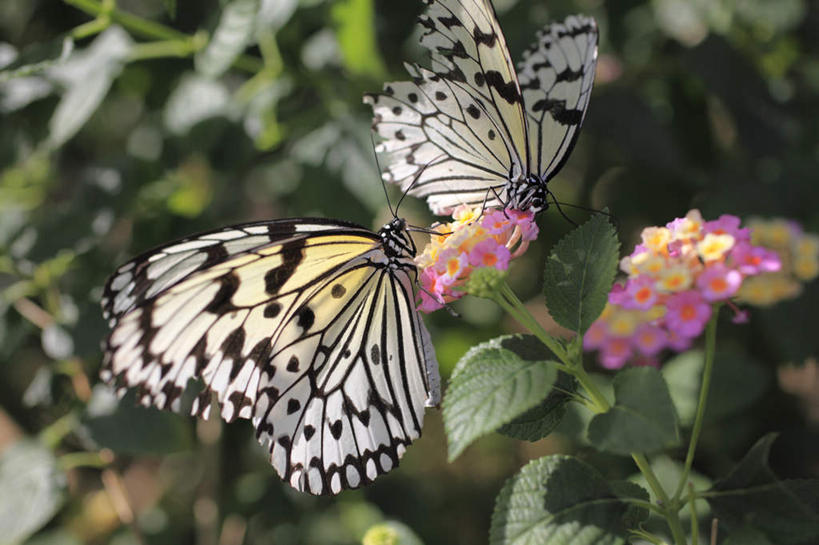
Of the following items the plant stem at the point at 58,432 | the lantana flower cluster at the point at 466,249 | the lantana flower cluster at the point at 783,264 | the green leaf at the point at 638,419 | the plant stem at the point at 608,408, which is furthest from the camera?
the plant stem at the point at 58,432

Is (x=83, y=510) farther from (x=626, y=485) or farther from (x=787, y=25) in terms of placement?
(x=787, y=25)

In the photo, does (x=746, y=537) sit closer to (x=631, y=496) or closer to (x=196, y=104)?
(x=631, y=496)

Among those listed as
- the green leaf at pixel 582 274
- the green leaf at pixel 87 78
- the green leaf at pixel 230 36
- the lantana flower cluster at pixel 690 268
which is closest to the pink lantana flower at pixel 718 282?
the lantana flower cluster at pixel 690 268

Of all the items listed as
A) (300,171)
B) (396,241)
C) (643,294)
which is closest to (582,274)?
(643,294)

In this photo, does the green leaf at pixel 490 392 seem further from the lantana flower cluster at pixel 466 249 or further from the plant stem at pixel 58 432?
the plant stem at pixel 58 432

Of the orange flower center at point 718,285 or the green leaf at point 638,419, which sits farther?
the orange flower center at point 718,285

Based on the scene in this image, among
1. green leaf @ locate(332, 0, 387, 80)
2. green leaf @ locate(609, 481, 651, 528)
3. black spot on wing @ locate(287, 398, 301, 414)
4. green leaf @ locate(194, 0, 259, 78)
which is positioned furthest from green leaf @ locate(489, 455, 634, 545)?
green leaf @ locate(332, 0, 387, 80)

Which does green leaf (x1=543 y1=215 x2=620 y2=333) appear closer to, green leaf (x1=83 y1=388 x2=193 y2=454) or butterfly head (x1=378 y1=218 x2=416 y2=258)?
butterfly head (x1=378 y1=218 x2=416 y2=258)

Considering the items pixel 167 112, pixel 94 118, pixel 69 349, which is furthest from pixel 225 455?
pixel 94 118
